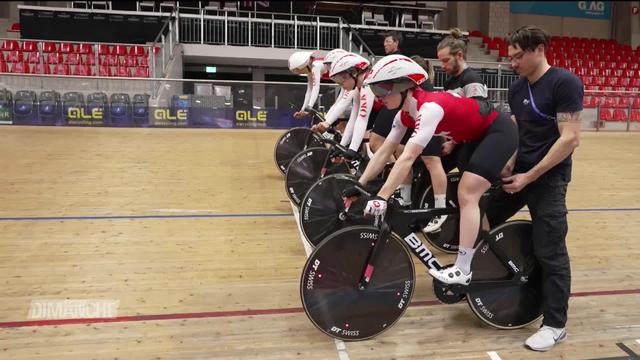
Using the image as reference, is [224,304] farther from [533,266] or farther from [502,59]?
[502,59]

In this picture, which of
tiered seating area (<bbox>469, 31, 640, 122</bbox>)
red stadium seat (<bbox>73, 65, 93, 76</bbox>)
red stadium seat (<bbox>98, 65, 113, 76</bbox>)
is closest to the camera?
red stadium seat (<bbox>73, 65, 93, 76</bbox>)

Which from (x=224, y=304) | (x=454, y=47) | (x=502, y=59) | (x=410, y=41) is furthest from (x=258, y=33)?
(x=224, y=304)

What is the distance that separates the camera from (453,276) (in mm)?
2322

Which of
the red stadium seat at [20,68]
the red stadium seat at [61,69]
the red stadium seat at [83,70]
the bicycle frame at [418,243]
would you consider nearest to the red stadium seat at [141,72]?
the red stadium seat at [83,70]

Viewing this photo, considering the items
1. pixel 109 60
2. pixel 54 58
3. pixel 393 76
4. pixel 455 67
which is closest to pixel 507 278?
pixel 393 76

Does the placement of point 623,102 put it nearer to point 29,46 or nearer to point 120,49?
point 120,49

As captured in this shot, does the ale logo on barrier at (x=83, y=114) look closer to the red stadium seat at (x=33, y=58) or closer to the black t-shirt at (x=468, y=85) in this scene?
the red stadium seat at (x=33, y=58)

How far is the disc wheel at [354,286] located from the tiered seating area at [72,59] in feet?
35.6

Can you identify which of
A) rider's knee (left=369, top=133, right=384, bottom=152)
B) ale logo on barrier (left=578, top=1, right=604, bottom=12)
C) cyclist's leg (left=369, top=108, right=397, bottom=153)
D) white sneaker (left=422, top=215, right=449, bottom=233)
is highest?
ale logo on barrier (left=578, top=1, right=604, bottom=12)

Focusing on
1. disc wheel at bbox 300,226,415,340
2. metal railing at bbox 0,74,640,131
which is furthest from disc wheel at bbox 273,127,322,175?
metal railing at bbox 0,74,640,131

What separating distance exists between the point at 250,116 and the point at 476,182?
313 inches

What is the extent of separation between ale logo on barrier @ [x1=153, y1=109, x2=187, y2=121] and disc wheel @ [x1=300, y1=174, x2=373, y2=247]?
22.6 feet

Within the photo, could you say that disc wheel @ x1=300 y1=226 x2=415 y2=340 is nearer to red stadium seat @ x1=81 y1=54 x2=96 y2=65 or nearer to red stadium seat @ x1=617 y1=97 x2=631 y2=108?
red stadium seat @ x1=617 y1=97 x2=631 y2=108

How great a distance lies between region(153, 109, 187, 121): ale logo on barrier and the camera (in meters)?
9.50
